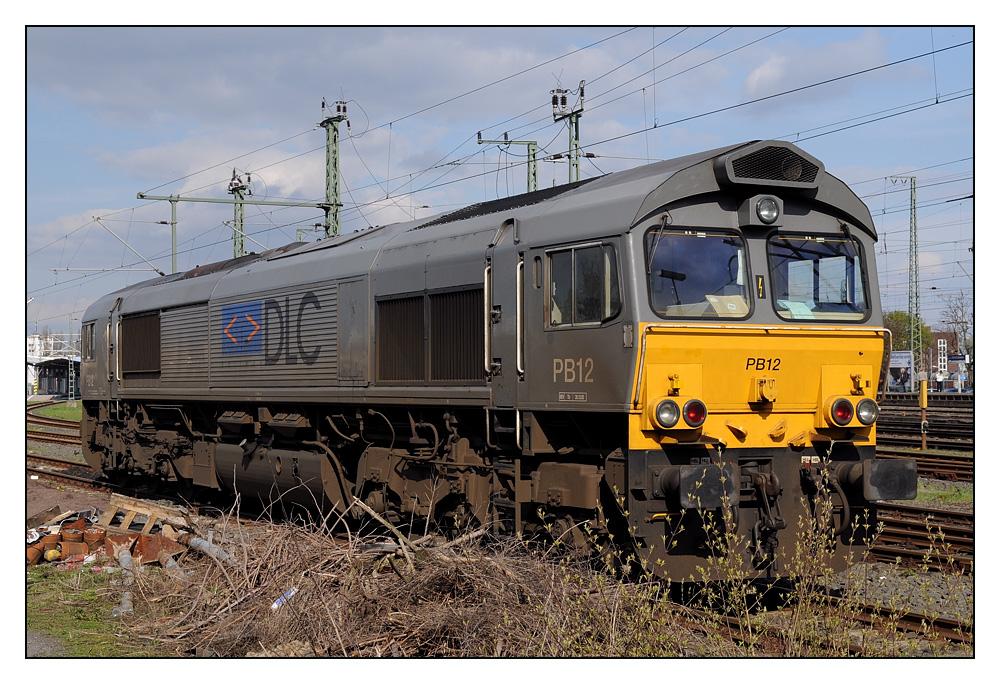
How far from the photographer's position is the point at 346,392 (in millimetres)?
12945

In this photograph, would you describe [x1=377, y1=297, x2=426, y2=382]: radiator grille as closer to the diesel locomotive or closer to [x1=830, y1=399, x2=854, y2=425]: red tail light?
the diesel locomotive

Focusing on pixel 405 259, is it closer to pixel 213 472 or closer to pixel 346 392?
pixel 346 392

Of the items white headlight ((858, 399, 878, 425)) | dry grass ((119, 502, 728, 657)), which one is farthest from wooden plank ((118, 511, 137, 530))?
white headlight ((858, 399, 878, 425))

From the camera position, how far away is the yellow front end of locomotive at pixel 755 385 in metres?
8.77

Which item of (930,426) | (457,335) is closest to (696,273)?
(457,335)

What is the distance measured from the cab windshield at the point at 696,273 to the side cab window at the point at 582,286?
37 centimetres

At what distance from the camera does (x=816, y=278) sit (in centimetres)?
980

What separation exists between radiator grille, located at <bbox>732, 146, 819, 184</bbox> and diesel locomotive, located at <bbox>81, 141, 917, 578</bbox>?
16 millimetres

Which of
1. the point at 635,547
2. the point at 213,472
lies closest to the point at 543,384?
the point at 635,547

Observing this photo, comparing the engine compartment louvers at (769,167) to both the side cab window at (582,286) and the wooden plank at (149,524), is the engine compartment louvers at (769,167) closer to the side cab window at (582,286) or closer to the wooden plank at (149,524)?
the side cab window at (582,286)

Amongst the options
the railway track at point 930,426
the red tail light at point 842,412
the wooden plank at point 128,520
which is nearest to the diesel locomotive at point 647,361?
the red tail light at point 842,412

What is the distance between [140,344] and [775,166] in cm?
1338

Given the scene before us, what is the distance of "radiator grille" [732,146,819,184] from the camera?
30.5 ft

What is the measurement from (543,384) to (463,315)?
162 cm
